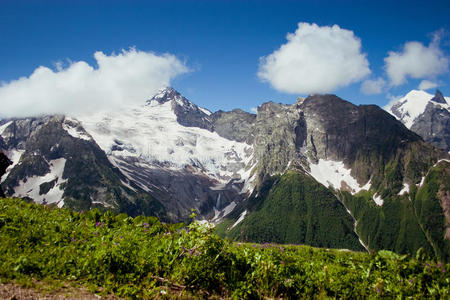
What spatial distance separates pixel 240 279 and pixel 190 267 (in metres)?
1.66

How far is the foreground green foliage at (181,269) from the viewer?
25.7ft

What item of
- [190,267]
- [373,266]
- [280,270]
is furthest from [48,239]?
[373,266]

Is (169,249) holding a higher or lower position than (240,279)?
higher

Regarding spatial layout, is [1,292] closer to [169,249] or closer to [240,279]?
[169,249]

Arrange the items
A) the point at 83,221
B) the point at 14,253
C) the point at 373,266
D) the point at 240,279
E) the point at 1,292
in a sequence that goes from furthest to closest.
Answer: the point at 83,221, the point at 373,266, the point at 240,279, the point at 14,253, the point at 1,292

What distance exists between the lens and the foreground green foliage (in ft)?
25.7

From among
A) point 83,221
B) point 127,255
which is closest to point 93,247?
point 127,255

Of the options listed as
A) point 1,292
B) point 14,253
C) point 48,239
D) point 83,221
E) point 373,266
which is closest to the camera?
point 1,292

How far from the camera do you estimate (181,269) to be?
8.21 metres

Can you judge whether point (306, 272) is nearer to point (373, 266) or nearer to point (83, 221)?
Answer: point (373, 266)

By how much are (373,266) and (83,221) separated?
38.4ft

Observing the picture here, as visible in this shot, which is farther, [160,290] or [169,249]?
[169,249]

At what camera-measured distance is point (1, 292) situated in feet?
21.0

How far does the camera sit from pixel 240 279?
348 inches
